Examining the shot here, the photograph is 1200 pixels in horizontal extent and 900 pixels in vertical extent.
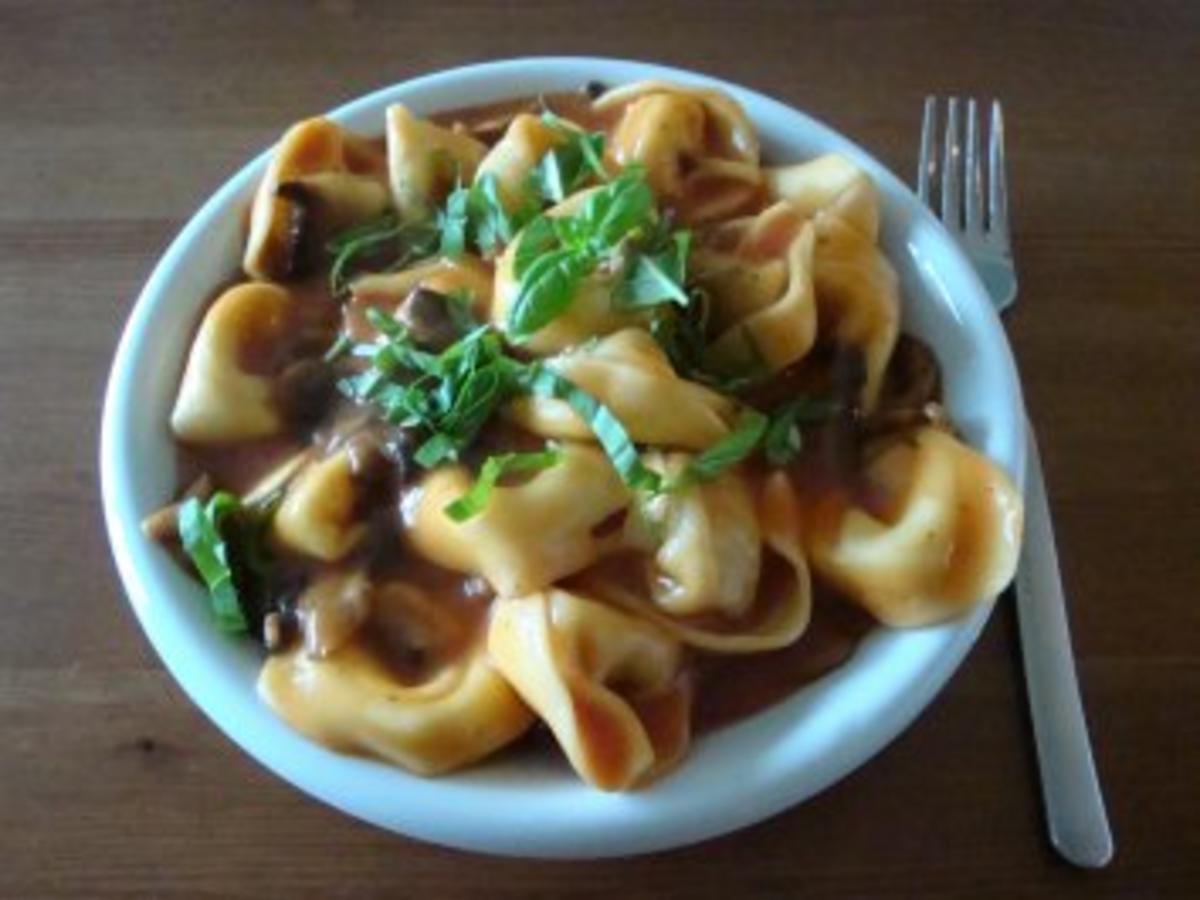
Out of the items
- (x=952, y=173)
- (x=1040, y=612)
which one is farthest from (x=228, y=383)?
(x=952, y=173)

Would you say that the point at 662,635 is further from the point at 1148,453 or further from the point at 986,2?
the point at 986,2

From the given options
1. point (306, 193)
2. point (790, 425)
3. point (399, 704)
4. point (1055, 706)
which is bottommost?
point (1055, 706)

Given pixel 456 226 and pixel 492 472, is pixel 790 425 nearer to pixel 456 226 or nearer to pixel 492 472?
pixel 492 472

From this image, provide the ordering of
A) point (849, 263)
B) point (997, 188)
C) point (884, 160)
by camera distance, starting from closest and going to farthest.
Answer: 1. point (849, 263)
2. point (997, 188)
3. point (884, 160)

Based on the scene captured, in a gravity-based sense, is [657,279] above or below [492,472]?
above

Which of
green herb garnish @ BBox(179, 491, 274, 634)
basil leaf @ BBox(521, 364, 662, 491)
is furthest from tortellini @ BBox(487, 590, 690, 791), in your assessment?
green herb garnish @ BBox(179, 491, 274, 634)

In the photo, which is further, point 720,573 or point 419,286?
point 419,286

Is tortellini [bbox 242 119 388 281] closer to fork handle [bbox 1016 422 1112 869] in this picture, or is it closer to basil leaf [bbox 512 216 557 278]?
basil leaf [bbox 512 216 557 278]
